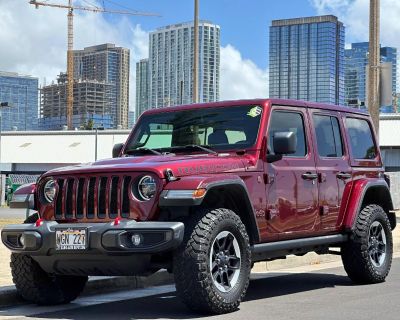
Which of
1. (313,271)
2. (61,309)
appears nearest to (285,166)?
(61,309)

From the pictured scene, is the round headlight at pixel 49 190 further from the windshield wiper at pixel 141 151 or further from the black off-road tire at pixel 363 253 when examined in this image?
the black off-road tire at pixel 363 253

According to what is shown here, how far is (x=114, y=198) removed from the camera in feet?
22.2

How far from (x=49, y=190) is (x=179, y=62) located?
158 feet

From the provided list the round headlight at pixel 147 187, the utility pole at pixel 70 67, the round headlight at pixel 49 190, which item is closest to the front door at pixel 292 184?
the round headlight at pixel 147 187

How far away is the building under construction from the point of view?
422 ft

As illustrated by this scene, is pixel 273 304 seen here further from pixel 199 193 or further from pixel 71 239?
pixel 71 239

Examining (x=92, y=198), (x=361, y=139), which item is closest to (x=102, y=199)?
(x=92, y=198)

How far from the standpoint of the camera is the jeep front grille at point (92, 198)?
6.73 metres

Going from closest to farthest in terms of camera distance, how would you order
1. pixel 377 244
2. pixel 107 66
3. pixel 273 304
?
pixel 273 304, pixel 377 244, pixel 107 66

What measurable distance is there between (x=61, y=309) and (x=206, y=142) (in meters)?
2.30

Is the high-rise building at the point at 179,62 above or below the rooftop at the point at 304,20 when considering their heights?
below

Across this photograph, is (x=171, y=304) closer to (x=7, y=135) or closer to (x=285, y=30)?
(x=285, y=30)

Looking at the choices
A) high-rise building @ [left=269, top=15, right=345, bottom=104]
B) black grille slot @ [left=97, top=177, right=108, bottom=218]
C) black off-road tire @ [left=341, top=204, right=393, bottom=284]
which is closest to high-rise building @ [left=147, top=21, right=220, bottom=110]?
high-rise building @ [left=269, top=15, right=345, bottom=104]

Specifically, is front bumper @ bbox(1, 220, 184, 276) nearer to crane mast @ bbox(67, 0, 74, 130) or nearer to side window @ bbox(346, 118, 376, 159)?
side window @ bbox(346, 118, 376, 159)
